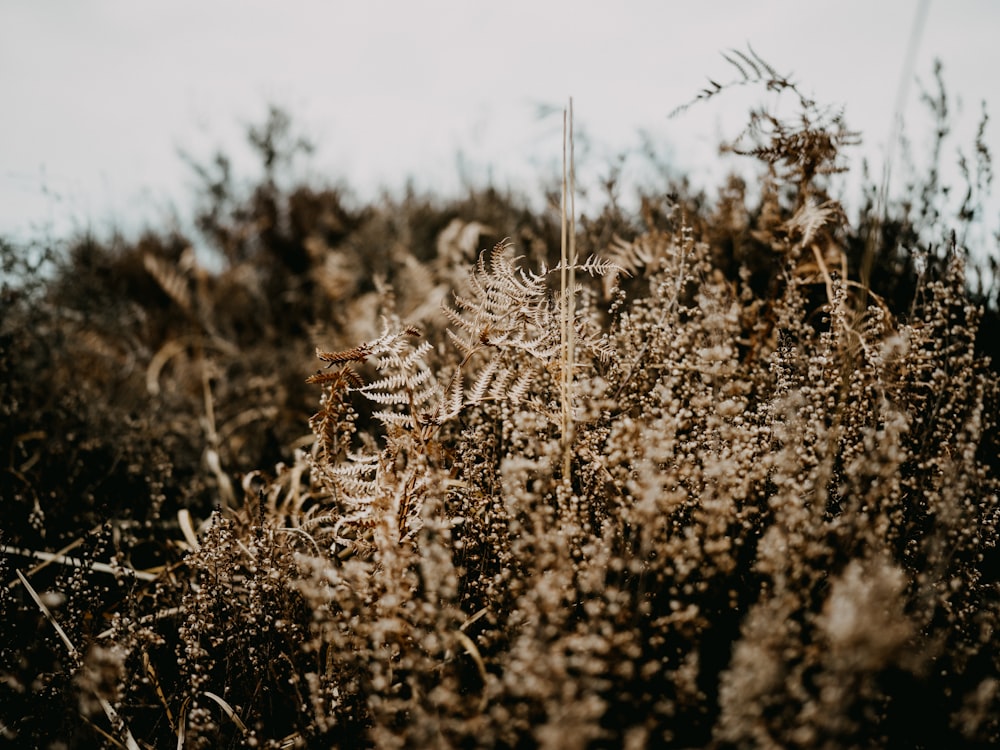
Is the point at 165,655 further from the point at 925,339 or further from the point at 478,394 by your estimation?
the point at 925,339

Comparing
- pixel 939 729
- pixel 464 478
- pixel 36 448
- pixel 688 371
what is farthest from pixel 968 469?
pixel 36 448

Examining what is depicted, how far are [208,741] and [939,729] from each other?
1.54 metres

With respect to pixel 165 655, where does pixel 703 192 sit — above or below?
above

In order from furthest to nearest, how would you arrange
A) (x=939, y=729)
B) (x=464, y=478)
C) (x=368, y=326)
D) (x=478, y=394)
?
1. (x=368, y=326)
2. (x=464, y=478)
3. (x=478, y=394)
4. (x=939, y=729)

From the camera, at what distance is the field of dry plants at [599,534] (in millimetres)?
1180

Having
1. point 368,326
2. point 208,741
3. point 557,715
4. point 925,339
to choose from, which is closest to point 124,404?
point 368,326

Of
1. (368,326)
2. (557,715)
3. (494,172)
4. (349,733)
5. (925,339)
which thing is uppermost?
(494,172)

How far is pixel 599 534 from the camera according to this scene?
1664 mm

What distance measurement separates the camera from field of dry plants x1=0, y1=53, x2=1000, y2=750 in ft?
3.87

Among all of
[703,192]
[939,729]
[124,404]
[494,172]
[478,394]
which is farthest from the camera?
[494,172]

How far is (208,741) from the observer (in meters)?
1.40

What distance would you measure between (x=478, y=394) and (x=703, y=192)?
1.69 meters

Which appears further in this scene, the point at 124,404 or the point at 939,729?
the point at 124,404

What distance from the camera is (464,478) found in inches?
69.5
